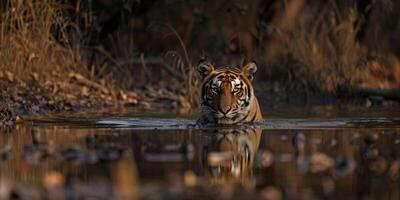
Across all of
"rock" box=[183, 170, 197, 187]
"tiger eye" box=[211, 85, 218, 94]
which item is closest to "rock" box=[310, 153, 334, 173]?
"rock" box=[183, 170, 197, 187]

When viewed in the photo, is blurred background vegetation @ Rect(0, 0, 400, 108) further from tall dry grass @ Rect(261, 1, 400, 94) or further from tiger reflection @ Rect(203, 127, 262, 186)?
tiger reflection @ Rect(203, 127, 262, 186)

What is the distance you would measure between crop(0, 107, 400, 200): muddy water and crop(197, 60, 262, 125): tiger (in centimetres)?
17

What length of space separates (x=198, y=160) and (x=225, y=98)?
3017mm

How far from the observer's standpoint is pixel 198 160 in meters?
7.93

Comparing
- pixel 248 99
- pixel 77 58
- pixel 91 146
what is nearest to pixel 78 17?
pixel 77 58

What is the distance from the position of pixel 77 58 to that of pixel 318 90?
4.06m

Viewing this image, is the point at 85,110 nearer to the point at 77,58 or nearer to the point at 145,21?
the point at 77,58

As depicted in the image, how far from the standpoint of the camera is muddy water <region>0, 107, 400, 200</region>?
6.28m

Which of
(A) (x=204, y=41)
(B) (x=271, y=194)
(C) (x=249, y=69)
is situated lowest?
(B) (x=271, y=194)

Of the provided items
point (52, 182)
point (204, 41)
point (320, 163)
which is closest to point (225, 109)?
point (320, 163)

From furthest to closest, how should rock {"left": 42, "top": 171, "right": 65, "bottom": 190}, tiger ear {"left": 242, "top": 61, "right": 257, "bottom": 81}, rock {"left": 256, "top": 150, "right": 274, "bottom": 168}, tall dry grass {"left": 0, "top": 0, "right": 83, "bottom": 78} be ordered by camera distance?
tall dry grass {"left": 0, "top": 0, "right": 83, "bottom": 78} < tiger ear {"left": 242, "top": 61, "right": 257, "bottom": 81} < rock {"left": 256, "top": 150, "right": 274, "bottom": 168} < rock {"left": 42, "top": 171, "right": 65, "bottom": 190}

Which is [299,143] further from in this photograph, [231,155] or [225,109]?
[225,109]

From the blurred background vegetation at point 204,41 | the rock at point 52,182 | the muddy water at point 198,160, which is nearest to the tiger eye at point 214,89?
the muddy water at point 198,160

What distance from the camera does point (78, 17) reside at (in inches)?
621
